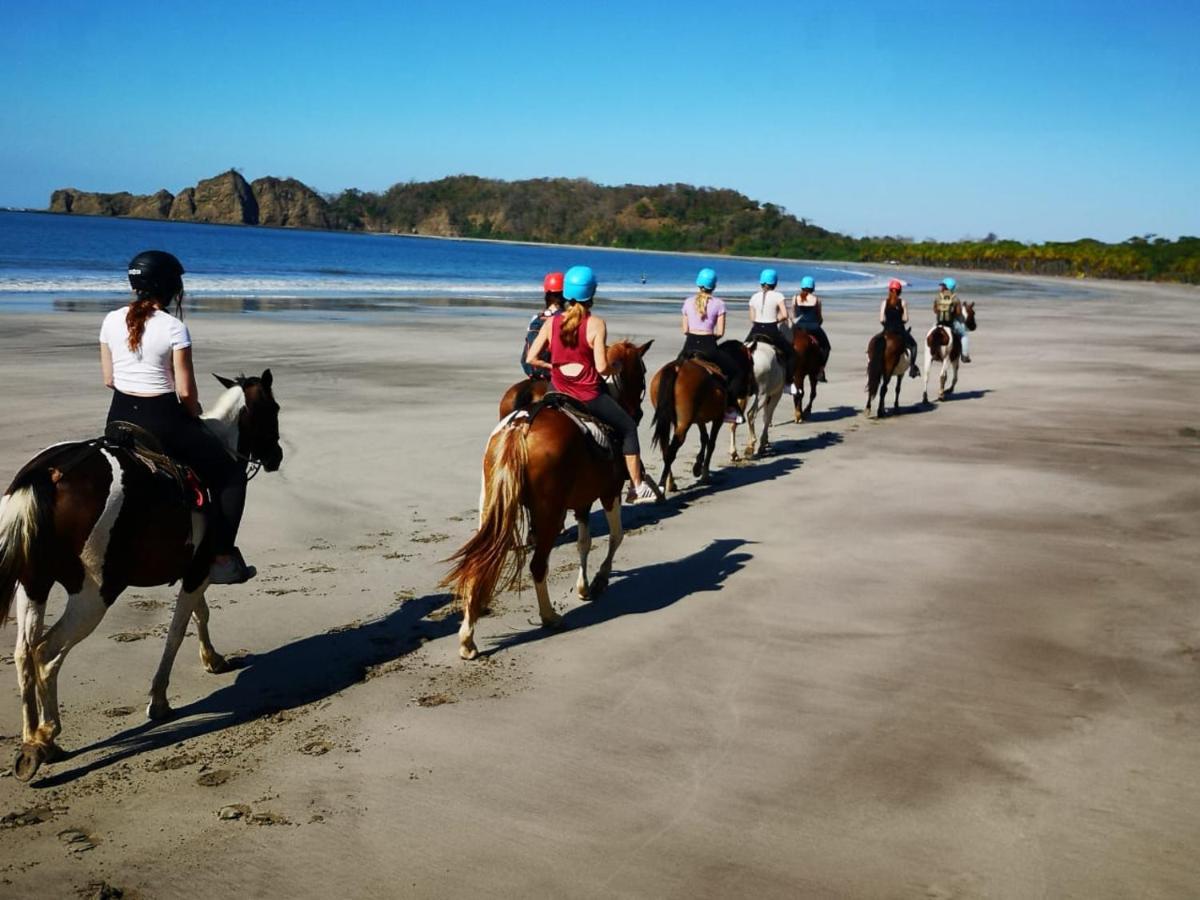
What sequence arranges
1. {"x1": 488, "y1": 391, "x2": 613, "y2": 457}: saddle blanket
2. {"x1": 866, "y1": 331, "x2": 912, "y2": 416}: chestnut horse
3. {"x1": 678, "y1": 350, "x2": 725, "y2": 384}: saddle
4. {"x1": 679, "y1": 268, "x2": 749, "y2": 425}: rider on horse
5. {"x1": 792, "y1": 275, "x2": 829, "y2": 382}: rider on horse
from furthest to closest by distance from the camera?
{"x1": 866, "y1": 331, "x2": 912, "y2": 416}: chestnut horse, {"x1": 792, "y1": 275, "x2": 829, "y2": 382}: rider on horse, {"x1": 679, "y1": 268, "x2": 749, "y2": 425}: rider on horse, {"x1": 678, "y1": 350, "x2": 725, "y2": 384}: saddle, {"x1": 488, "y1": 391, "x2": 613, "y2": 457}: saddle blanket

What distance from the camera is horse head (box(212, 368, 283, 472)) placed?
5.97m

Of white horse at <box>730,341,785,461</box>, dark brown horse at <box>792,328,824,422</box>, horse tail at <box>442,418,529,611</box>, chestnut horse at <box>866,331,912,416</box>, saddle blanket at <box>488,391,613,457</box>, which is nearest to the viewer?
horse tail at <box>442,418,529,611</box>

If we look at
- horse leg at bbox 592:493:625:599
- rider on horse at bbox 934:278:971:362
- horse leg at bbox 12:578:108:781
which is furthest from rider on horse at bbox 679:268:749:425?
rider on horse at bbox 934:278:971:362

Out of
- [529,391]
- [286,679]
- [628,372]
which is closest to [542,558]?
[286,679]

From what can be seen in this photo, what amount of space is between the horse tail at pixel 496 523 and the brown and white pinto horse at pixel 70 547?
1.62 metres

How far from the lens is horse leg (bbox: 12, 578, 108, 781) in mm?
4777

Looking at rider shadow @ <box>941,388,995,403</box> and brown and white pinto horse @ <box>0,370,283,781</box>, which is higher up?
brown and white pinto horse @ <box>0,370,283,781</box>

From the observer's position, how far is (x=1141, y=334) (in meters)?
34.5

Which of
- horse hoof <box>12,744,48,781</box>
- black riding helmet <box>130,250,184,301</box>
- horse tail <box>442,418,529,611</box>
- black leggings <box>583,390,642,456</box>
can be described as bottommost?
horse hoof <box>12,744,48,781</box>

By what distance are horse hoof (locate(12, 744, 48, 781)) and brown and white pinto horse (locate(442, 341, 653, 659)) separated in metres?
2.28

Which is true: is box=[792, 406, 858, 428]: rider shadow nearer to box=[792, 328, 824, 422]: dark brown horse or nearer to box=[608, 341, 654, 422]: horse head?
box=[792, 328, 824, 422]: dark brown horse

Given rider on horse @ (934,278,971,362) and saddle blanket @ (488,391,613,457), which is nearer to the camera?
saddle blanket @ (488,391,613,457)

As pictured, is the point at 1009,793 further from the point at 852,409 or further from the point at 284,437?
the point at 852,409

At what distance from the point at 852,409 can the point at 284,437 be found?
9588 millimetres
